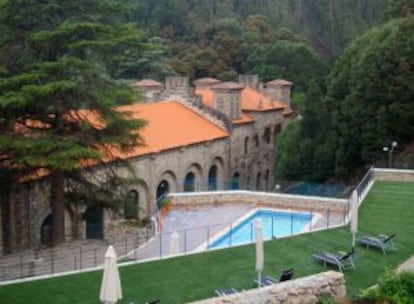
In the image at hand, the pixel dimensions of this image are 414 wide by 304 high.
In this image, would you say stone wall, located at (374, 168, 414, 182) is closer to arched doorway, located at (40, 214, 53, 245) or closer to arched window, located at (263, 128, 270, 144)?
arched doorway, located at (40, 214, 53, 245)

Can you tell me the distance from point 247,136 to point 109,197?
2791 centimetres

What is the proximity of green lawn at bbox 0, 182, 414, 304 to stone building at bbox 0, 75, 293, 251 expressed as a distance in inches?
282

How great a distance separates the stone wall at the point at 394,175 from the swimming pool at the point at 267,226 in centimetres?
531

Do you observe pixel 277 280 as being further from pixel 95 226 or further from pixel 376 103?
pixel 376 103

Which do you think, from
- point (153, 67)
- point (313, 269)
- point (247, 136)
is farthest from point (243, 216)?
point (153, 67)

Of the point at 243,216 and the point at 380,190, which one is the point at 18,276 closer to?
the point at 243,216

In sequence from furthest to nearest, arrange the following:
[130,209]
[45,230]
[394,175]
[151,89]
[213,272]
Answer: [151,89], [394,175], [45,230], [130,209], [213,272]

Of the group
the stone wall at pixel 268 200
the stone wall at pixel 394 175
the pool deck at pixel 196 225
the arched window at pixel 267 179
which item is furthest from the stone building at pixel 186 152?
the stone wall at pixel 394 175

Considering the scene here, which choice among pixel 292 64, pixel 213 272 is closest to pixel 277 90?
pixel 292 64

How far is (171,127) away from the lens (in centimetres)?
4384

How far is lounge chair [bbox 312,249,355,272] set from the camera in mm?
19766

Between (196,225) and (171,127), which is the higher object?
(171,127)

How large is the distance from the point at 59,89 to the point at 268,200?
38.6 ft

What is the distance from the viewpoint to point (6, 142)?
2183 centimetres
